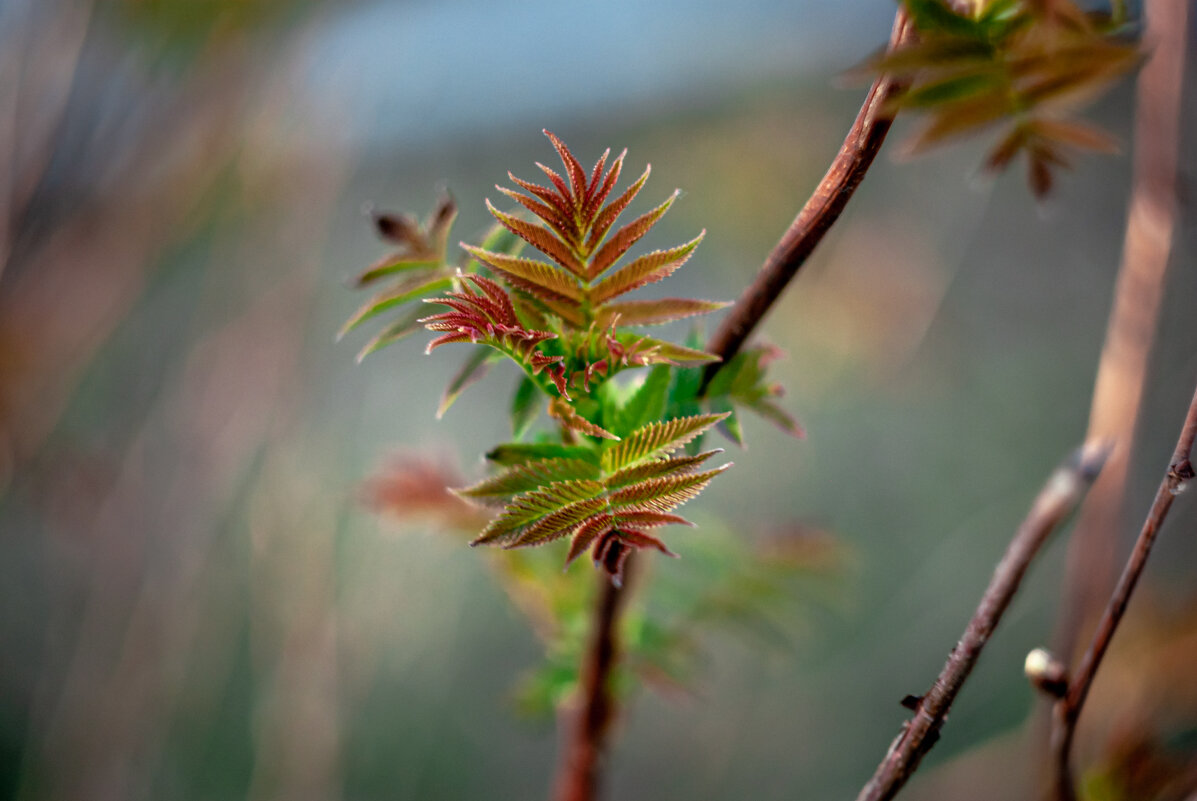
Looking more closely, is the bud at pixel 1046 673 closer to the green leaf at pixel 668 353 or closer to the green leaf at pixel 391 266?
the green leaf at pixel 668 353

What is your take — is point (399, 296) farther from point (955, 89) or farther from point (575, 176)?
point (955, 89)

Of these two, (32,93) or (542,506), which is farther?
(32,93)

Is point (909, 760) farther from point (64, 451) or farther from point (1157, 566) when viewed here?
point (64, 451)

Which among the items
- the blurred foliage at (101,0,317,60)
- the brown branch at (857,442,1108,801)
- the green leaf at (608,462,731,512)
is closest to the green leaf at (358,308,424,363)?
the green leaf at (608,462,731,512)

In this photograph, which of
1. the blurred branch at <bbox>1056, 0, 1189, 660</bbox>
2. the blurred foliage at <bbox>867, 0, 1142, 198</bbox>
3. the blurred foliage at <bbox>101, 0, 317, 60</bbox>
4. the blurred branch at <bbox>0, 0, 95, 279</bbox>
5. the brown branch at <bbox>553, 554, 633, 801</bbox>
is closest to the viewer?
the blurred foliage at <bbox>867, 0, 1142, 198</bbox>

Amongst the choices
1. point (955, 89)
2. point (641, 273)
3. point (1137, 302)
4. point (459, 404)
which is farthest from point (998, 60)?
point (459, 404)

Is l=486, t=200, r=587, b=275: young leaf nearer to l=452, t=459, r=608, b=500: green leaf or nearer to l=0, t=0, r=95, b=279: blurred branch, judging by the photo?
l=452, t=459, r=608, b=500: green leaf
